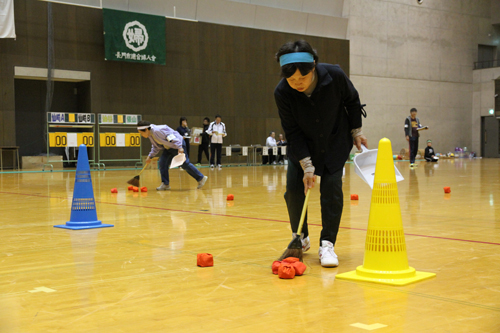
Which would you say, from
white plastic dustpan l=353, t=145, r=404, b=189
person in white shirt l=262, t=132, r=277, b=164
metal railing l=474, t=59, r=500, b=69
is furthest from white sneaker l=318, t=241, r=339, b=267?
metal railing l=474, t=59, r=500, b=69

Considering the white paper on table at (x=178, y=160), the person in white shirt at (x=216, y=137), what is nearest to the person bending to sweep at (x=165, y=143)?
the white paper on table at (x=178, y=160)

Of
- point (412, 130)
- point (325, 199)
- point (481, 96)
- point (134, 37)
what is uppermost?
point (134, 37)

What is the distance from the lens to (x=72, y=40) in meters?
22.5

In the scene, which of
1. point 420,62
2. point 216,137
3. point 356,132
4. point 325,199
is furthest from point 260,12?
point 325,199

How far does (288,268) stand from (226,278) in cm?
39

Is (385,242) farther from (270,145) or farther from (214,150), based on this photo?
(270,145)

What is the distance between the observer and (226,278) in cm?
362

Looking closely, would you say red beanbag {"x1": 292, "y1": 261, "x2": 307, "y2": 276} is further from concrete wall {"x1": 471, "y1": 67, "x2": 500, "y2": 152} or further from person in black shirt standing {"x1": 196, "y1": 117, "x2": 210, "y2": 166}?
concrete wall {"x1": 471, "y1": 67, "x2": 500, "y2": 152}

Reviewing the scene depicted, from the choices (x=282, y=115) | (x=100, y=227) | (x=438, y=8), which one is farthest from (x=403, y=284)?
(x=438, y=8)

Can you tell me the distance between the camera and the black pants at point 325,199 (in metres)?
4.22

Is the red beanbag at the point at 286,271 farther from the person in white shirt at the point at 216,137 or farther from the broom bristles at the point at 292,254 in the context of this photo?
the person in white shirt at the point at 216,137

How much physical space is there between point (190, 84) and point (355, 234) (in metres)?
20.9

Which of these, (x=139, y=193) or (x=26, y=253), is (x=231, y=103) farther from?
(x=26, y=253)

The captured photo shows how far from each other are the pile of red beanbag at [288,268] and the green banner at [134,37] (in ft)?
67.0
